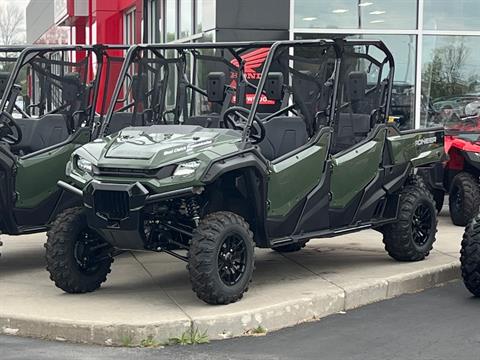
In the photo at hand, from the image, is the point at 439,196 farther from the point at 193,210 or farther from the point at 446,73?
the point at 193,210

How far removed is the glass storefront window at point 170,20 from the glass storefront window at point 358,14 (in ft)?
13.1

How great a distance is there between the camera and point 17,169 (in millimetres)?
8469

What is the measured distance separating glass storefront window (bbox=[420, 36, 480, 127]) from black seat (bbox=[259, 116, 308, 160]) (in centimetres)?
779

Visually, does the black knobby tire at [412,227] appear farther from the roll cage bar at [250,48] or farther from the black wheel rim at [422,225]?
the roll cage bar at [250,48]

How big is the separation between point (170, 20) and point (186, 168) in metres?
12.2

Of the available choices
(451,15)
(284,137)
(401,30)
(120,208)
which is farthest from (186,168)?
(451,15)

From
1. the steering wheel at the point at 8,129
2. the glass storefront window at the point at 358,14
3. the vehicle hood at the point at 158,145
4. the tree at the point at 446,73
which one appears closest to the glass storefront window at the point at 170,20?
the glass storefront window at the point at 358,14

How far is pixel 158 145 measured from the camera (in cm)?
729

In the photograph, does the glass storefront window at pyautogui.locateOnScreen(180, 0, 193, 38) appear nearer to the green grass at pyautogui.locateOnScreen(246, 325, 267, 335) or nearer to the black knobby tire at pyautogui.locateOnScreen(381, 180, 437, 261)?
the black knobby tire at pyautogui.locateOnScreen(381, 180, 437, 261)

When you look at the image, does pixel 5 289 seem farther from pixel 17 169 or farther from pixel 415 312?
pixel 415 312

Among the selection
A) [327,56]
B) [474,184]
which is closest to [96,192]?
[327,56]

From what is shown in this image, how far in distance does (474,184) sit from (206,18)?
5416 mm

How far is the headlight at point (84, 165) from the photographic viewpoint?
7411mm

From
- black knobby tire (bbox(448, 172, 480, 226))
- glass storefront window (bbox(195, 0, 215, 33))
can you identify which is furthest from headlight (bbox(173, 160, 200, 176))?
glass storefront window (bbox(195, 0, 215, 33))
